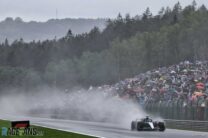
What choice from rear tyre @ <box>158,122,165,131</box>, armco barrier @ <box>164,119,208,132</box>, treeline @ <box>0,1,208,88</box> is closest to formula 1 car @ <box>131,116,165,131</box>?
rear tyre @ <box>158,122,165,131</box>

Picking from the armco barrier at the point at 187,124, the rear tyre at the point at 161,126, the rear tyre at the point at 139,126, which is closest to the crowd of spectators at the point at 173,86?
the armco barrier at the point at 187,124

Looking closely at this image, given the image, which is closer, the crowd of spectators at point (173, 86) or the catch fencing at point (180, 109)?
the catch fencing at point (180, 109)

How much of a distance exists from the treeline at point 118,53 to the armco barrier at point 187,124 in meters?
36.0

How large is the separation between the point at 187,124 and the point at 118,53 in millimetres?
68852

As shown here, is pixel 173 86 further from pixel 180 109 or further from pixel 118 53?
pixel 118 53

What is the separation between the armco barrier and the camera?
38.8 m

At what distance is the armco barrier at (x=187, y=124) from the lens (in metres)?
38.8

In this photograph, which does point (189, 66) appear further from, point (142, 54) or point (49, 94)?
point (49, 94)

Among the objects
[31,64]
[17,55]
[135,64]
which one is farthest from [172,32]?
[17,55]

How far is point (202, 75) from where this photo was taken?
159 ft

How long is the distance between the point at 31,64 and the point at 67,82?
5607cm

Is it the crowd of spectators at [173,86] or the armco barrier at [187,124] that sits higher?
the crowd of spectators at [173,86]

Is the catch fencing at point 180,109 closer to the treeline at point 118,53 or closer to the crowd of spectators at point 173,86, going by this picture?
the crowd of spectators at point 173,86

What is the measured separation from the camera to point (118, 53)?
110m
